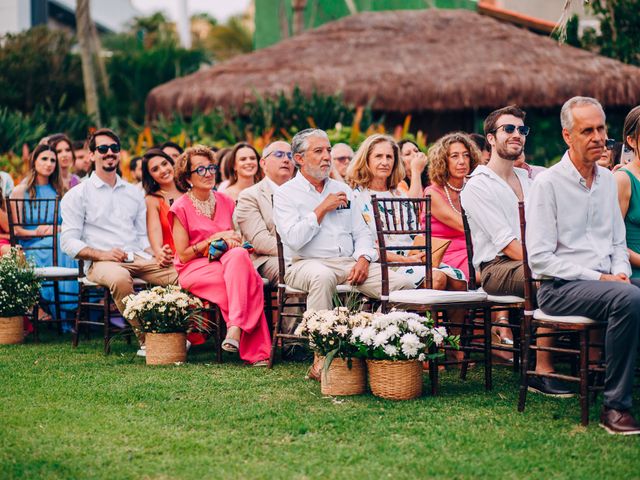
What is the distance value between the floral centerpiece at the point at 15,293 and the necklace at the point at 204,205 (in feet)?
5.64

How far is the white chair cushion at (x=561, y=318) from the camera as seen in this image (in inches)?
209

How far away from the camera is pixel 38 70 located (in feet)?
77.7

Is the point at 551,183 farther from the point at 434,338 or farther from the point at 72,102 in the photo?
the point at 72,102

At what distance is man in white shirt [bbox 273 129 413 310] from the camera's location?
7.18 m

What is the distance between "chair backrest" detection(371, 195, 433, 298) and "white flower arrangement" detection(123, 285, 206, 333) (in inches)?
66.5

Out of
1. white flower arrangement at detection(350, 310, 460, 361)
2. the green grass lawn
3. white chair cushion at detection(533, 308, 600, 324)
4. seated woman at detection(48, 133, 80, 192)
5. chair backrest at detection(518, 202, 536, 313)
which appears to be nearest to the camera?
the green grass lawn

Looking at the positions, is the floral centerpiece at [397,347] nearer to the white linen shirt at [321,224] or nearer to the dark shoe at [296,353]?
the white linen shirt at [321,224]

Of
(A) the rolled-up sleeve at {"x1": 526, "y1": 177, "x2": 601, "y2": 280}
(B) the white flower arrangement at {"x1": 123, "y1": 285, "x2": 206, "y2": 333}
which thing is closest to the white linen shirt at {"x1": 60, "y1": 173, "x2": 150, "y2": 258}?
(B) the white flower arrangement at {"x1": 123, "y1": 285, "x2": 206, "y2": 333}

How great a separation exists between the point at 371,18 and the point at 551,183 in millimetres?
16759

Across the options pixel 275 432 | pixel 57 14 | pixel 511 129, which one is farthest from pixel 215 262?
pixel 57 14

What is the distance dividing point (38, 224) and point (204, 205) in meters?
2.07

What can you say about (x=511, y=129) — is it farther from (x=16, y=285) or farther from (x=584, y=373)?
(x=16, y=285)

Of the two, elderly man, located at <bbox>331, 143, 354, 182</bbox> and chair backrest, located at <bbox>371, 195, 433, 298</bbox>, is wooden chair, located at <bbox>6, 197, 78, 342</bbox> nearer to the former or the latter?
elderly man, located at <bbox>331, 143, 354, 182</bbox>

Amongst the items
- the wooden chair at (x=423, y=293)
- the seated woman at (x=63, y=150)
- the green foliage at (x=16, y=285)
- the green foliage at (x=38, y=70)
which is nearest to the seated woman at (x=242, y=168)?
the seated woman at (x=63, y=150)
